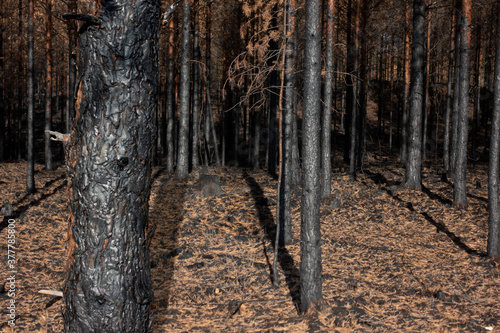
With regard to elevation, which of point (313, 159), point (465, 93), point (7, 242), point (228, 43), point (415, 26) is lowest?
point (7, 242)

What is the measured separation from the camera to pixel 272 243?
30.9ft

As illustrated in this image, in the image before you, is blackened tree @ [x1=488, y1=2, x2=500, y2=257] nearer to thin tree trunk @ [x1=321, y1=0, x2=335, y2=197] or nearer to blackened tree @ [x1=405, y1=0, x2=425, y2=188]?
thin tree trunk @ [x1=321, y1=0, x2=335, y2=197]

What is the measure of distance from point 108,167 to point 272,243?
7.30m

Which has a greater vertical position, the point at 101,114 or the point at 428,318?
the point at 101,114

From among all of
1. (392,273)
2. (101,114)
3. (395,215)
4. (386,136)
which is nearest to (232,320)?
(392,273)

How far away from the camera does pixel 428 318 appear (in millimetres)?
5926

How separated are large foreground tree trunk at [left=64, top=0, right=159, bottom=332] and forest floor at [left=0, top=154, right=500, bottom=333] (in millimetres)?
3239

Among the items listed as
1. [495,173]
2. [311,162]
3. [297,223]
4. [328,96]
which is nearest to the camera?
[311,162]

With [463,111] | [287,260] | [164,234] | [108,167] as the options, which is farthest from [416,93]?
[108,167]

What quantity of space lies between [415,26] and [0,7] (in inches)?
729

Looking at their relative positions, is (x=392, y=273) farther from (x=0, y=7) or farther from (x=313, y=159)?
Answer: (x=0, y=7)

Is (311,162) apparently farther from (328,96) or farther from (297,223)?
(328,96)

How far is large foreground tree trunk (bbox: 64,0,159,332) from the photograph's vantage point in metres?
2.51

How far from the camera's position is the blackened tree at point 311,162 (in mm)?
6027
